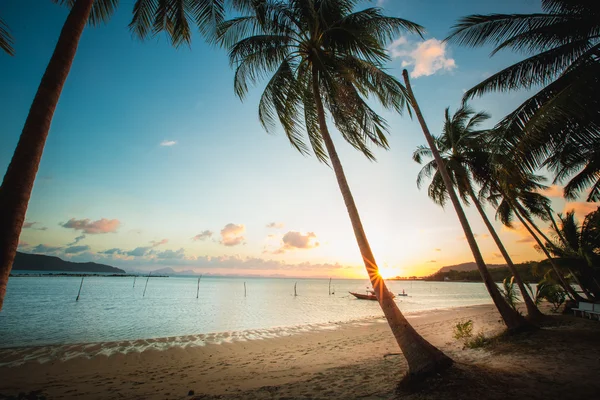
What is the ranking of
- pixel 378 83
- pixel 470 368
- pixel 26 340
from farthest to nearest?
pixel 26 340 → pixel 378 83 → pixel 470 368

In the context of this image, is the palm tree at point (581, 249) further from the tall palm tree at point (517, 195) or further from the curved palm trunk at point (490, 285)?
the curved palm trunk at point (490, 285)

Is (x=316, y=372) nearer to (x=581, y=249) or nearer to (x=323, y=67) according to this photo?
(x=323, y=67)

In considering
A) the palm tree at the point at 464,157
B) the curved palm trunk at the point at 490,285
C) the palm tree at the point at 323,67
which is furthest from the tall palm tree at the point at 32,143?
the palm tree at the point at 464,157

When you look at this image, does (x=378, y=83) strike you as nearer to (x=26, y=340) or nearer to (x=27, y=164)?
(x=27, y=164)

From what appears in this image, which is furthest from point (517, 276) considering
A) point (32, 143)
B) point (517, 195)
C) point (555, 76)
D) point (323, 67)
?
point (32, 143)

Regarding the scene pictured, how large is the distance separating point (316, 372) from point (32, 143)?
7.99m

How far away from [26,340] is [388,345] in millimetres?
19268

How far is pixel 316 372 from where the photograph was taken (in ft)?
23.9

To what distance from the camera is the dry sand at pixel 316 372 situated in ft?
13.8

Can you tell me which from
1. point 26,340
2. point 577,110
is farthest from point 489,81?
point 26,340

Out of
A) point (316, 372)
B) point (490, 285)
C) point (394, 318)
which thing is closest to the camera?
point (394, 318)

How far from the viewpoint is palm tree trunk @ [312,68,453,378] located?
15.2 ft

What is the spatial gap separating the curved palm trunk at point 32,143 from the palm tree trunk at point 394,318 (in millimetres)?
5176

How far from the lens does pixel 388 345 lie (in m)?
11.1
